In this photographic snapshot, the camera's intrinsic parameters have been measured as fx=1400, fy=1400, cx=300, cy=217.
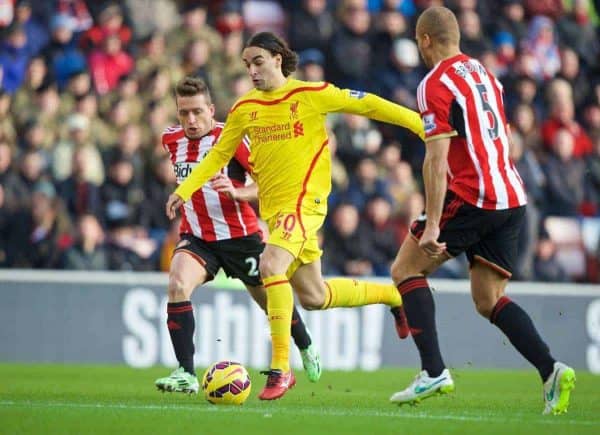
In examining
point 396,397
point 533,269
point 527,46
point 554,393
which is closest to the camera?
point 554,393

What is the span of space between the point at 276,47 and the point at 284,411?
2.46 meters

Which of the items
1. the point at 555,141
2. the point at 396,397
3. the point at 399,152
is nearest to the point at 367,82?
the point at 399,152

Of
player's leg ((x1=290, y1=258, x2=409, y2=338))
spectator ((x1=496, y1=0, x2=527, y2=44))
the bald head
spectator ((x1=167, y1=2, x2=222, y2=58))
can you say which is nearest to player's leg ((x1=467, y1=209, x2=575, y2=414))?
the bald head

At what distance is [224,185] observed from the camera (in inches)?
388

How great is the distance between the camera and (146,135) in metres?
15.5

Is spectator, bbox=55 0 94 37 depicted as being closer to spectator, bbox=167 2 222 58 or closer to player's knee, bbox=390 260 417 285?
spectator, bbox=167 2 222 58

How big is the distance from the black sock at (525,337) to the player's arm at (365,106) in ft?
4.80

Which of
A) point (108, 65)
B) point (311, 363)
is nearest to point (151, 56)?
point (108, 65)

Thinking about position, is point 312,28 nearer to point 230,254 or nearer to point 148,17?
point 148,17

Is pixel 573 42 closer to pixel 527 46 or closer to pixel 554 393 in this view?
pixel 527 46

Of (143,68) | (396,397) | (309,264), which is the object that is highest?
(143,68)

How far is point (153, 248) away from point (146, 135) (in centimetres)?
133

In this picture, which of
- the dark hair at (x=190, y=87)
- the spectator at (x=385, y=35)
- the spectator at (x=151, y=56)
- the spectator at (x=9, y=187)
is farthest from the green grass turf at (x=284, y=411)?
the spectator at (x=385, y=35)

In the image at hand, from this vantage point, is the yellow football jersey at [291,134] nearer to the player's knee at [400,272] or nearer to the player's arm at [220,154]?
the player's arm at [220,154]
